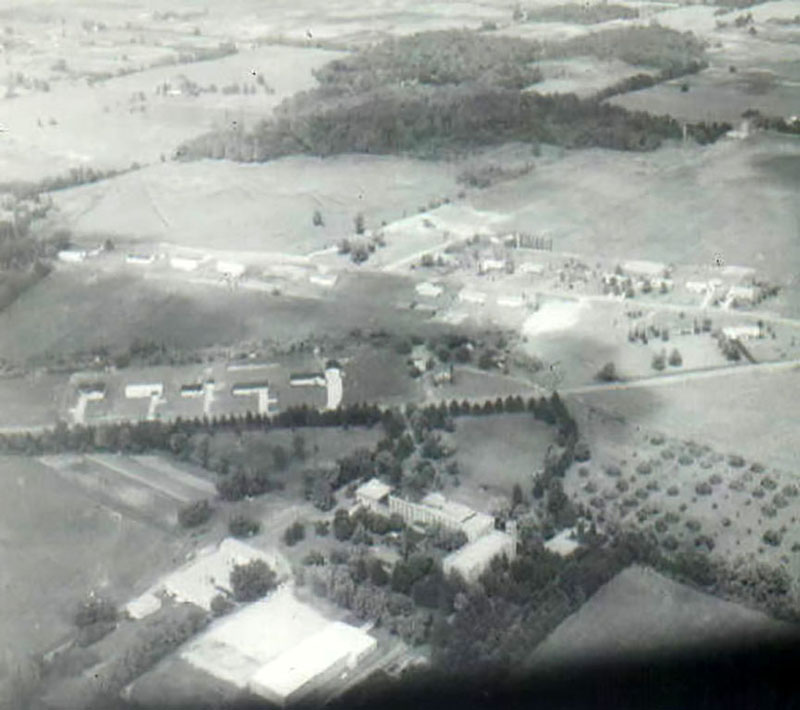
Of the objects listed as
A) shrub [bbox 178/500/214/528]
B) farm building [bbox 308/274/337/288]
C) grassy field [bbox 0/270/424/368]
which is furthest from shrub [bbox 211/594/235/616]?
farm building [bbox 308/274/337/288]

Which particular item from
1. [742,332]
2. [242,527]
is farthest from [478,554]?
[742,332]

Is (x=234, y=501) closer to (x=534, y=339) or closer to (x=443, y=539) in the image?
(x=443, y=539)

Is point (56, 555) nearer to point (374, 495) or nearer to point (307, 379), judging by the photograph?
point (374, 495)

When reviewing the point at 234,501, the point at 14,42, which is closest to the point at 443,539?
the point at 234,501

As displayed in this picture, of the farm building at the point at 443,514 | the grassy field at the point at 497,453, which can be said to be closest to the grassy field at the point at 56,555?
the farm building at the point at 443,514

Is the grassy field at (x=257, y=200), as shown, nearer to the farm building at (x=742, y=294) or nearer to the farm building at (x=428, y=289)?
the farm building at (x=428, y=289)
